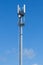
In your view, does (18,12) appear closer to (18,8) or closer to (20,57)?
(18,8)

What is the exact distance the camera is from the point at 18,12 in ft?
200

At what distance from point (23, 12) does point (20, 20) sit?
1.94 meters

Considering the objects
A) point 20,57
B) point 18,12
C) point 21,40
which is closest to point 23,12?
point 18,12

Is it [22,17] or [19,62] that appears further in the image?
[22,17]

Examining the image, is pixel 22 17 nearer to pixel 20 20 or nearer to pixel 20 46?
pixel 20 20

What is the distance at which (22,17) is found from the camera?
61719 millimetres

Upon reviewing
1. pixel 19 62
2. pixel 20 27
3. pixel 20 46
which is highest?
pixel 20 27

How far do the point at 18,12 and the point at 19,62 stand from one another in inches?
437

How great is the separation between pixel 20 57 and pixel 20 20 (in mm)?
8596

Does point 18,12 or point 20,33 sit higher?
point 18,12

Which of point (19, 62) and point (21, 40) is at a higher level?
point (21, 40)

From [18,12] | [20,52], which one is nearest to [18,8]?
[18,12]

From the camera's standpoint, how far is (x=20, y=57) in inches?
2288

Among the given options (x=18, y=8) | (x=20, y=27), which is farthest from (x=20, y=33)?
(x=18, y=8)
